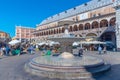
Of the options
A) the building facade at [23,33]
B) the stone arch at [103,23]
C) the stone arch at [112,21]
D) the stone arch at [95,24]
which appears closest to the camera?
the stone arch at [112,21]

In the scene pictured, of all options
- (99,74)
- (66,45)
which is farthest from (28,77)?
(66,45)

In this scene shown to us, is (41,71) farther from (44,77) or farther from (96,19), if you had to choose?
(96,19)

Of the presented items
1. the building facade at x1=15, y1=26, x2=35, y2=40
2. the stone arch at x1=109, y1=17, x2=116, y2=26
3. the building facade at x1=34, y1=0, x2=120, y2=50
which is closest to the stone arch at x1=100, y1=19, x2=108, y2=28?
the building facade at x1=34, y1=0, x2=120, y2=50

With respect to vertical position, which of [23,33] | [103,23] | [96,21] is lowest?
[103,23]

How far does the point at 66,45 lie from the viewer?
47.9 feet

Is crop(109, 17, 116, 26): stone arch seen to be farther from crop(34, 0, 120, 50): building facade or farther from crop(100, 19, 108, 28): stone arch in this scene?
crop(100, 19, 108, 28): stone arch

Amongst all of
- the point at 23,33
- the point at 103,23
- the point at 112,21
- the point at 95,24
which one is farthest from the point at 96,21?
the point at 23,33

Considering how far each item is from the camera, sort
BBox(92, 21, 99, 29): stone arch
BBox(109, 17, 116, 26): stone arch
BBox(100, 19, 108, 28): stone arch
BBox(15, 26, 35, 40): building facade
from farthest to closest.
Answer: BBox(15, 26, 35, 40): building facade, BBox(92, 21, 99, 29): stone arch, BBox(100, 19, 108, 28): stone arch, BBox(109, 17, 116, 26): stone arch

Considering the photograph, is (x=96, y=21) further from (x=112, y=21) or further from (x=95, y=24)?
(x=112, y=21)

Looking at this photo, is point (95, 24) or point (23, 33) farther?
point (23, 33)

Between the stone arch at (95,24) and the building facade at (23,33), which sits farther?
the building facade at (23,33)

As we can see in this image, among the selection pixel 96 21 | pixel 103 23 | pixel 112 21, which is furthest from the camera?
pixel 96 21

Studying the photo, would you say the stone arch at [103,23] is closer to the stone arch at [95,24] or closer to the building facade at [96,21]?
the building facade at [96,21]

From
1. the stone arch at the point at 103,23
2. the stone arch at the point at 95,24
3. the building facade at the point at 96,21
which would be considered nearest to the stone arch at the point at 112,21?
the building facade at the point at 96,21
